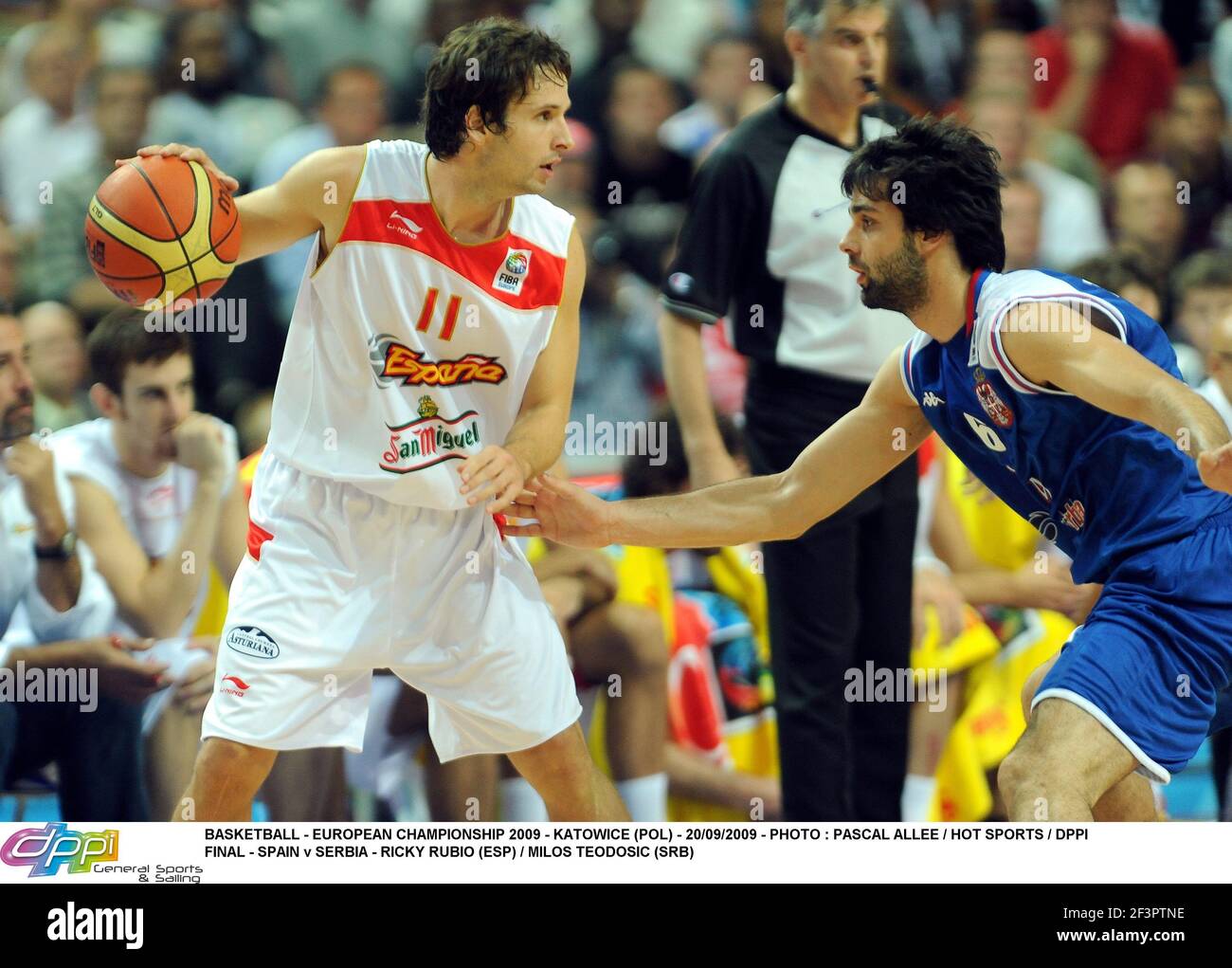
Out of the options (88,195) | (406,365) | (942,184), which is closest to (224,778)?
(406,365)

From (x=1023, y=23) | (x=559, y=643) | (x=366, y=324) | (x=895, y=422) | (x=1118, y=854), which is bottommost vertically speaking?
(x=1118, y=854)

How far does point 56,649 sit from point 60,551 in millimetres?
283

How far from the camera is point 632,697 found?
4930 mm

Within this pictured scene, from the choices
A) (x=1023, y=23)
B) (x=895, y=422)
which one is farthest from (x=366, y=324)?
(x=1023, y=23)

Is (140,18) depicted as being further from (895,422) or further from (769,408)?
(895,422)

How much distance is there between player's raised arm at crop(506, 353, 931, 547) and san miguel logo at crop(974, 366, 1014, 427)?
293 mm

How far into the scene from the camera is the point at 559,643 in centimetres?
409

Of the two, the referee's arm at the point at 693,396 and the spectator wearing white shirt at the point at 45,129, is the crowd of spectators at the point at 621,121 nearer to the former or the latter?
the spectator wearing white shirt at the point at 45,129

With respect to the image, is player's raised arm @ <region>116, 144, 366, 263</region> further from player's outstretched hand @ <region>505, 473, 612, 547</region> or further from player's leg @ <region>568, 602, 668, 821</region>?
player's leg @ <region>568, 602, 668, 821</region>

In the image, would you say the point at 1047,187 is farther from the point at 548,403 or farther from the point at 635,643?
the point at 548,403

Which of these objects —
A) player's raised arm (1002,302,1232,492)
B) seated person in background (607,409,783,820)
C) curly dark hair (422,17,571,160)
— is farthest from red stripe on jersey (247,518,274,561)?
player's raised arm (1002,302,1232,492)

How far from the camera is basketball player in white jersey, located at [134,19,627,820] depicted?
3.86 meters

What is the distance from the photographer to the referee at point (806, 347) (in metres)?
4.75

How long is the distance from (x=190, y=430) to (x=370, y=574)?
1317 mm
